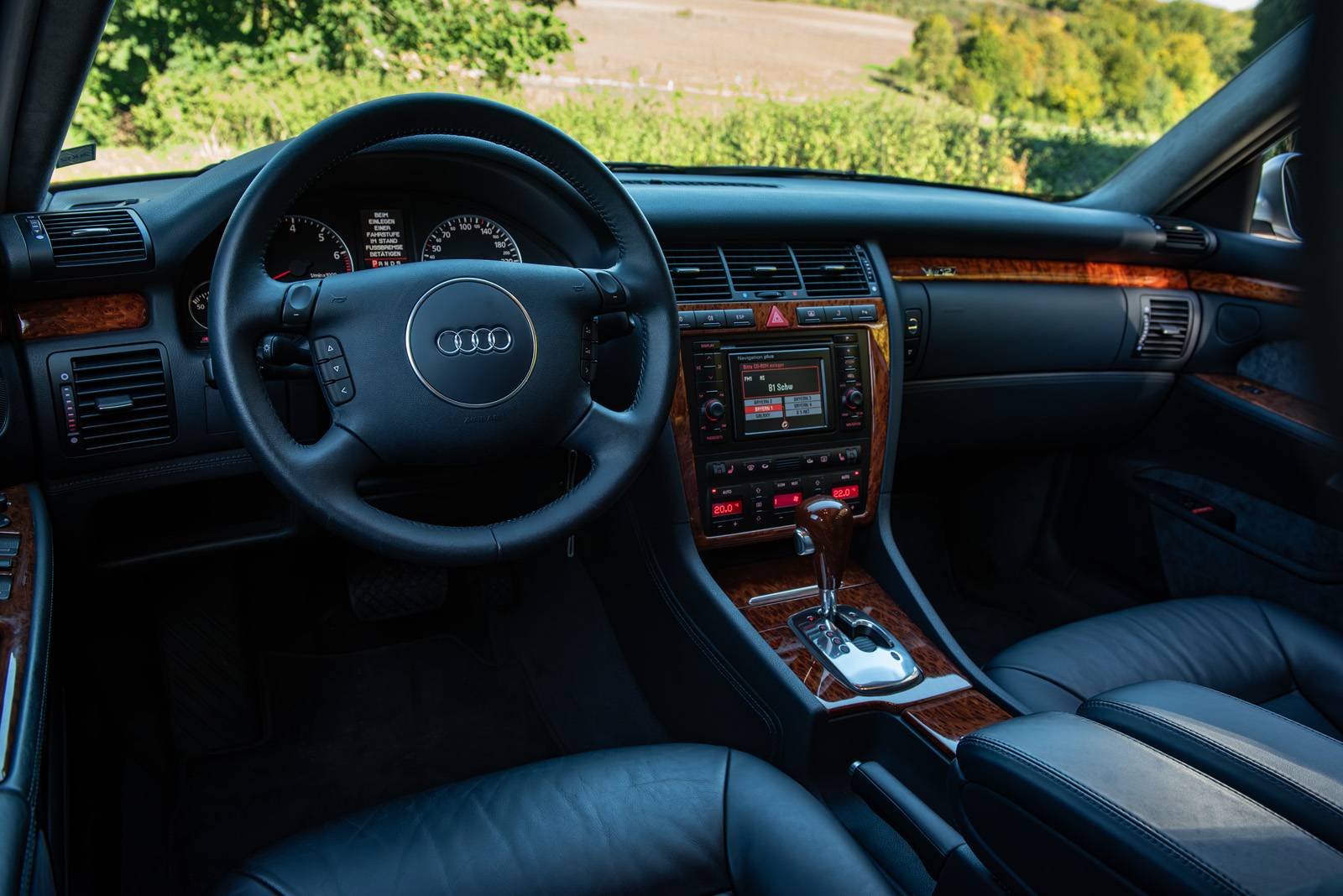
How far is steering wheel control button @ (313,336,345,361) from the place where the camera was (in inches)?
55.7

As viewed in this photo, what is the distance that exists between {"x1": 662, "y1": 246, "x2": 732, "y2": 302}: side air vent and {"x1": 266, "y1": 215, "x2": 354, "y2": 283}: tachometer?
639mm

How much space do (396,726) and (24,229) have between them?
135 centimetres

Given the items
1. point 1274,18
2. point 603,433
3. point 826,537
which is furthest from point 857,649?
point 1274,18

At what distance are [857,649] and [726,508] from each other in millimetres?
388

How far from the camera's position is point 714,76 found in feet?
19.1

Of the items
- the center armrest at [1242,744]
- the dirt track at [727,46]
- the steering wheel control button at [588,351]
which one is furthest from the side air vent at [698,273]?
the dirt track at [727,46]

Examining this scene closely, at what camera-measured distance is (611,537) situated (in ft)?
7.56

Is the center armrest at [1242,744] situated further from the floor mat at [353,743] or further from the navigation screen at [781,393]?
the floor mat at [353,743]

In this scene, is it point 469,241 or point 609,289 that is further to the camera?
point 469,241

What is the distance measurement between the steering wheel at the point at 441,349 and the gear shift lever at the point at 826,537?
1.40 feet

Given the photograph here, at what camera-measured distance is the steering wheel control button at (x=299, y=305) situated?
139cm

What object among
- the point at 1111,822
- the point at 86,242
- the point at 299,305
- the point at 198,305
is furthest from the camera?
the point at 198,305

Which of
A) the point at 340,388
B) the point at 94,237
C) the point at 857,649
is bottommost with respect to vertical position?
the point at 857,649

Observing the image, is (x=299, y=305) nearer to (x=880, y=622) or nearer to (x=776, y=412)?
(x=776, y=412)
